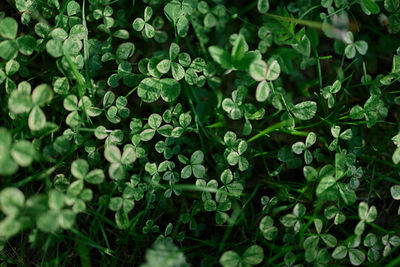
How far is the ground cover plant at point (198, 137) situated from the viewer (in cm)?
185

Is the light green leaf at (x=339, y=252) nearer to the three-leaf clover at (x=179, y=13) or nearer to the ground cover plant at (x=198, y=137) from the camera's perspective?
the ground cover plant at (x=198, y=137)

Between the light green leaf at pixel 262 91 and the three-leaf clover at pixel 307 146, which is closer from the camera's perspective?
the light green leaf at pixel 262 91

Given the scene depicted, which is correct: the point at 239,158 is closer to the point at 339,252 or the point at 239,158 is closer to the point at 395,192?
the point at 339,252

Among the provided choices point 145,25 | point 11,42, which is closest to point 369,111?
point 145,25

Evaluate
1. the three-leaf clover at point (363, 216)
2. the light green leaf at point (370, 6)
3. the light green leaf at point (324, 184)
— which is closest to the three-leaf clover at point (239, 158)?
the light green leaf at point (324, 184)

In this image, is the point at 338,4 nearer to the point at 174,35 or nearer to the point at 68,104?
the point at 174,35

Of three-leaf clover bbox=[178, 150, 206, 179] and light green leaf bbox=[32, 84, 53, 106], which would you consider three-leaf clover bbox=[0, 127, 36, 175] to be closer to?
light green leaf bbox=[32, 84, 53, 106]

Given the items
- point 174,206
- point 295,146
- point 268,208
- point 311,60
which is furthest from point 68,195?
point 311,60

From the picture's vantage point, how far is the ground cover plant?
1.85 m

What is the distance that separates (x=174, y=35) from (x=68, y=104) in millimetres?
853

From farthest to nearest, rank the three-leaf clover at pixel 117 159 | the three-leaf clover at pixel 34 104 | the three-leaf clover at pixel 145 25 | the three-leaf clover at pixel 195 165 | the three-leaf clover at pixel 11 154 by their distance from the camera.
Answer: the three-leaf clover at pixel 145 25
the three-leaf clover at pixel 195 165
the three-leaf clover at pixel 117 159
the three-leaf clover at pixel 34 104
the three-leaf clover at pixel 11 154

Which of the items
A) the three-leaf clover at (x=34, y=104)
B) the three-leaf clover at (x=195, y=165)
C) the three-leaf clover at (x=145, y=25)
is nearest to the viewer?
the three-leaf clover at (x=34, y=104)

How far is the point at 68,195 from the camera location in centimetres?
167

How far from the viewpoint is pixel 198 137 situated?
217 centimetres
